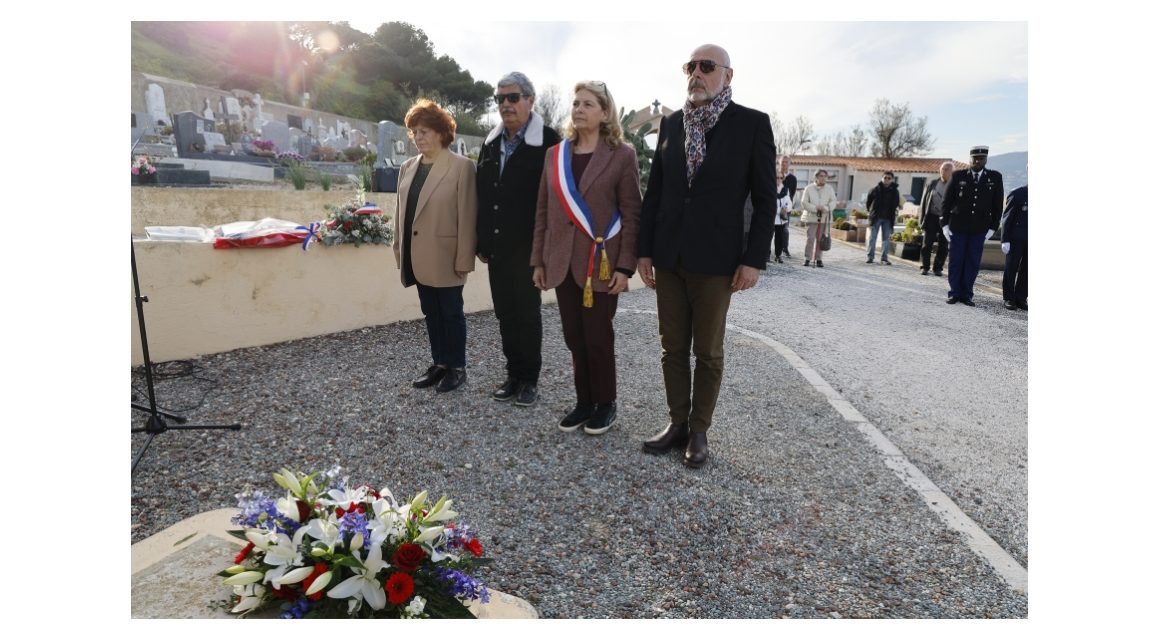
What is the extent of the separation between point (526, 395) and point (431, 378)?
768 millimetres

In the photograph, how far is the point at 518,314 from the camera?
13.2 ft

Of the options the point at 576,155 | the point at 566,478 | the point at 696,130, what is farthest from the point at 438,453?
the point at 696,130

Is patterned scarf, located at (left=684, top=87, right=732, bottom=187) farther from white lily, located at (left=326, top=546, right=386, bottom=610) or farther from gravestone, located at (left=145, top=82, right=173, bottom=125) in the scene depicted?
gravestone, located at (left=145, top=82, right=173, bottom=125)

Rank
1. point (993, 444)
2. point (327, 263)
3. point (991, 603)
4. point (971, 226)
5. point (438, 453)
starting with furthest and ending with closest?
point (971, 226)
point (327, 263)
point (993, 444)
point (438, 453)
point (991, 603)

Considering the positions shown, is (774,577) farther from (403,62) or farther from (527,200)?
(403,62)

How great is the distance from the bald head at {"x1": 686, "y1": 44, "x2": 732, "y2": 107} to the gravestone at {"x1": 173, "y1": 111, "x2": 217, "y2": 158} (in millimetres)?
12369

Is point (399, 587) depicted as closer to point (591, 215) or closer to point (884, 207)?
point (591, 215)

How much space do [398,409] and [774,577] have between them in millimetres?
2474

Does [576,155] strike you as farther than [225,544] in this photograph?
Yes

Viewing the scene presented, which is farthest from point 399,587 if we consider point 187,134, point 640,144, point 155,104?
point 155,104

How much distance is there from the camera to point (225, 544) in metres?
1.91

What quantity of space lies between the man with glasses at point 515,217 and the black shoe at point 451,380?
34cm

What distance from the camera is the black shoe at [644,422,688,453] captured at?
3385 mm

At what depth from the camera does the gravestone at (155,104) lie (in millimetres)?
15492
